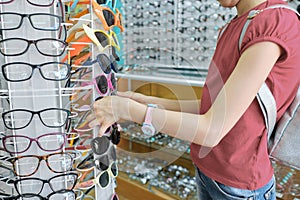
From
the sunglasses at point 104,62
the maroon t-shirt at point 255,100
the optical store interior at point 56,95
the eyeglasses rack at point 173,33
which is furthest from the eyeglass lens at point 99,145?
the eyeglasses rack at point 173,33

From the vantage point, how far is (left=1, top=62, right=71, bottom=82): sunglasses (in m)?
0.38

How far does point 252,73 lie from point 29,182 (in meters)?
0.40

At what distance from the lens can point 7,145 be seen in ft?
1.30

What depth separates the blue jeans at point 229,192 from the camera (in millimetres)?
580

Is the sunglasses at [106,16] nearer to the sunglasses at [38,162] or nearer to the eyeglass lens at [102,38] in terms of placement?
the eyeglass lens at [102,38]

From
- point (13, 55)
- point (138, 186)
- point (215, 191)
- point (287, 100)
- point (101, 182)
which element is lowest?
point (138, 186)

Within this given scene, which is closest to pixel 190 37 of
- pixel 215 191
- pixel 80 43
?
pixel 215 191

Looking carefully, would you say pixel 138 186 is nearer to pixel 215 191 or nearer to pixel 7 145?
pixel 215 191

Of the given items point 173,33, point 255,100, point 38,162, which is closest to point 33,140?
point 38,162

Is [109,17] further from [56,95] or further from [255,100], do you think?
[255,100]

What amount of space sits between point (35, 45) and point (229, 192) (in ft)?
1.64

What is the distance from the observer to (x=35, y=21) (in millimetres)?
379

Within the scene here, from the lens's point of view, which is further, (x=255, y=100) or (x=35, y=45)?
(x=255, y=100)

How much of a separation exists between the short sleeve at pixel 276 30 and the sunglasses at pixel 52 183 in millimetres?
375
